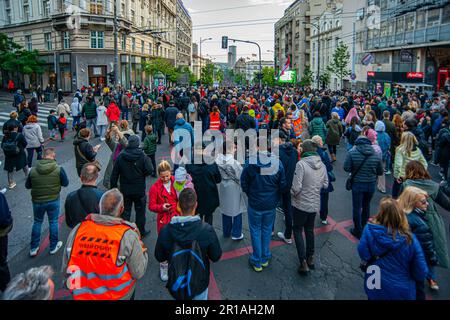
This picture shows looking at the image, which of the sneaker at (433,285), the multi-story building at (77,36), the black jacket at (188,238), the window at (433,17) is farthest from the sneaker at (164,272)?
the window at (433,17)

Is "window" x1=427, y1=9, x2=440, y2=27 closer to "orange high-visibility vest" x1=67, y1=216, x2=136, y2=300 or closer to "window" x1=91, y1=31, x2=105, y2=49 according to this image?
"window" x1=91, y1=31, x2=105, y2=49

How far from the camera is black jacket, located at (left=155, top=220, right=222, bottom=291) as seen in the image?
3176 millimetres

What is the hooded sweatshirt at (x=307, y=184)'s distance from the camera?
4938mm

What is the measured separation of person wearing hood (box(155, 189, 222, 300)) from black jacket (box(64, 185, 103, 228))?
1.48 m

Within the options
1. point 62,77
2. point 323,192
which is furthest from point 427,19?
point 62,77

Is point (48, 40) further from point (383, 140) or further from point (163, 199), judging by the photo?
point (163, 199)

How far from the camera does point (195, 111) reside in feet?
49.7

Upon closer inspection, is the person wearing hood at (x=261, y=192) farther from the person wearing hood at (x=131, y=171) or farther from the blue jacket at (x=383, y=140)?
the blue jacket at (x=383, y=140)

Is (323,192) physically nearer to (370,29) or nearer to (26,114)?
(26,114)

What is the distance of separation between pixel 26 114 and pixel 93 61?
25414mm

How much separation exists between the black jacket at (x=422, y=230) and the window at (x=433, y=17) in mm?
31096

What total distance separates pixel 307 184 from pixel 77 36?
37250mm

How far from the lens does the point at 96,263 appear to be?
2988 mm

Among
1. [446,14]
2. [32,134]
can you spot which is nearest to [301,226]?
[32,134]
